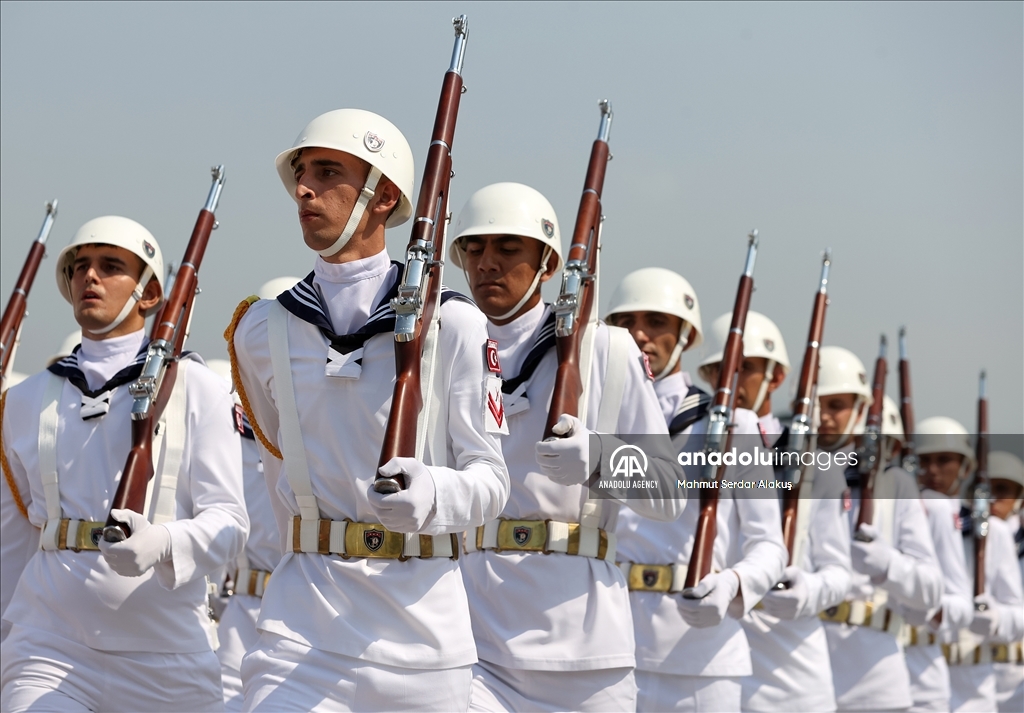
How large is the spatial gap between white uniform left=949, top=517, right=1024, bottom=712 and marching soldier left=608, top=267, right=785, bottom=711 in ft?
21.8

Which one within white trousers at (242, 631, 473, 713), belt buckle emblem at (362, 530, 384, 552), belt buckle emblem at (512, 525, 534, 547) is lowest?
white trousers at (242, 631, 473, 713)

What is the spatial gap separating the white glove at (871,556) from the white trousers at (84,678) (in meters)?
5.47

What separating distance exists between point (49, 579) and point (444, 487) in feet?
9.57

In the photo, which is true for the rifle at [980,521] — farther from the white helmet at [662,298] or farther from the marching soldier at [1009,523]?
the white helmet at [662,298]

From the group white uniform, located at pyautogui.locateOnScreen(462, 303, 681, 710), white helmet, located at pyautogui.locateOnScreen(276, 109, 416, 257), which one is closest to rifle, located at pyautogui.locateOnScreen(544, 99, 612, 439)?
white uniform, located at pyautogui.locateOnScreen(462, 303, 681, 710)

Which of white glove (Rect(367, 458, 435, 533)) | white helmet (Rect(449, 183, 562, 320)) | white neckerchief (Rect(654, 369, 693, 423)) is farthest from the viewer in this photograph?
white neckerchief (Rect(654, 369, 693, 423))

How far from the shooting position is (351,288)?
5.36m

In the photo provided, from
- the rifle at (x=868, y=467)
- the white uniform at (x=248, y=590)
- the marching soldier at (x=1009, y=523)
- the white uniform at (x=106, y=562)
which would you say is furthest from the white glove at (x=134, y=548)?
the marching soldier at (x=1009, y=523)

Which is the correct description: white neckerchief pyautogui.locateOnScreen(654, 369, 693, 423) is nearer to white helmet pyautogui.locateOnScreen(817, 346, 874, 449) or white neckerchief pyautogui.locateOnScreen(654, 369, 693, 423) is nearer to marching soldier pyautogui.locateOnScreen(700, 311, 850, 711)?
marching soldier pyautogui.locateOnScreen(700, 311, 850, 711)

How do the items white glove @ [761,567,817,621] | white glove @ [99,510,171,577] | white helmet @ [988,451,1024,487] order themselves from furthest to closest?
white helmet @ [988,451,1024,487]
white glove @ [761,567,817,621]
white glove @ [99,510,171,577]

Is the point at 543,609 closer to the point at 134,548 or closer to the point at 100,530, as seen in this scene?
the point at 134,548

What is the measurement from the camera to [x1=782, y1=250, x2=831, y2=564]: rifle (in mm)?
9758

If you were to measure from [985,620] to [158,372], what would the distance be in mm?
9646

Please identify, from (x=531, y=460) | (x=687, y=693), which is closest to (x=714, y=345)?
(x=687, y=693)
